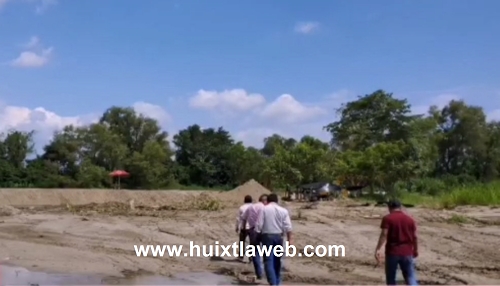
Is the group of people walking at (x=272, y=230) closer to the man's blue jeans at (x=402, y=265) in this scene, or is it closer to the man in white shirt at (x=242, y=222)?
the man's blue jeans at (x=402, y=265)

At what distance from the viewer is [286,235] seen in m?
14.0

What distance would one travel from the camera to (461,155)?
271ft

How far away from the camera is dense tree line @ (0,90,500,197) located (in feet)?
204

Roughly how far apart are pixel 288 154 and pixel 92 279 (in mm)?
51257

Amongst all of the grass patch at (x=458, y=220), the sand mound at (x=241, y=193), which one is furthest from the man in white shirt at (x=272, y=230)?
the sand mound at (x=241, y=193)

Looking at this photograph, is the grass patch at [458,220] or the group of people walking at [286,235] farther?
the grass patch at [458,220]

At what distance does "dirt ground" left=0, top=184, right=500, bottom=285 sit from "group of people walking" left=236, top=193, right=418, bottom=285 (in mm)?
1306

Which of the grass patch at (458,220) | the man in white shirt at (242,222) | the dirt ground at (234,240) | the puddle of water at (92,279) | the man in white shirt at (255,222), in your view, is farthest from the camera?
the grass patch at (458,220)

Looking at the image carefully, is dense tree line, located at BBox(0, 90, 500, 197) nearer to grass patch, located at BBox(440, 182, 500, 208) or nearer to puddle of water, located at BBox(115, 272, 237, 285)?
grass patch, located at BBox(440, 182, 500, 208)

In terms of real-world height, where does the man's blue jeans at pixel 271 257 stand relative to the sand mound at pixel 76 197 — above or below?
below

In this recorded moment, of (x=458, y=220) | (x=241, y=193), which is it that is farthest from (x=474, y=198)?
(x=241, y=193)

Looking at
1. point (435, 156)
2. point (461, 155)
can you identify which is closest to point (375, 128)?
point (435, 156)

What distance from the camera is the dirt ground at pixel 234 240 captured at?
1659 centimetres

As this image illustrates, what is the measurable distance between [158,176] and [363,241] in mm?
62562
